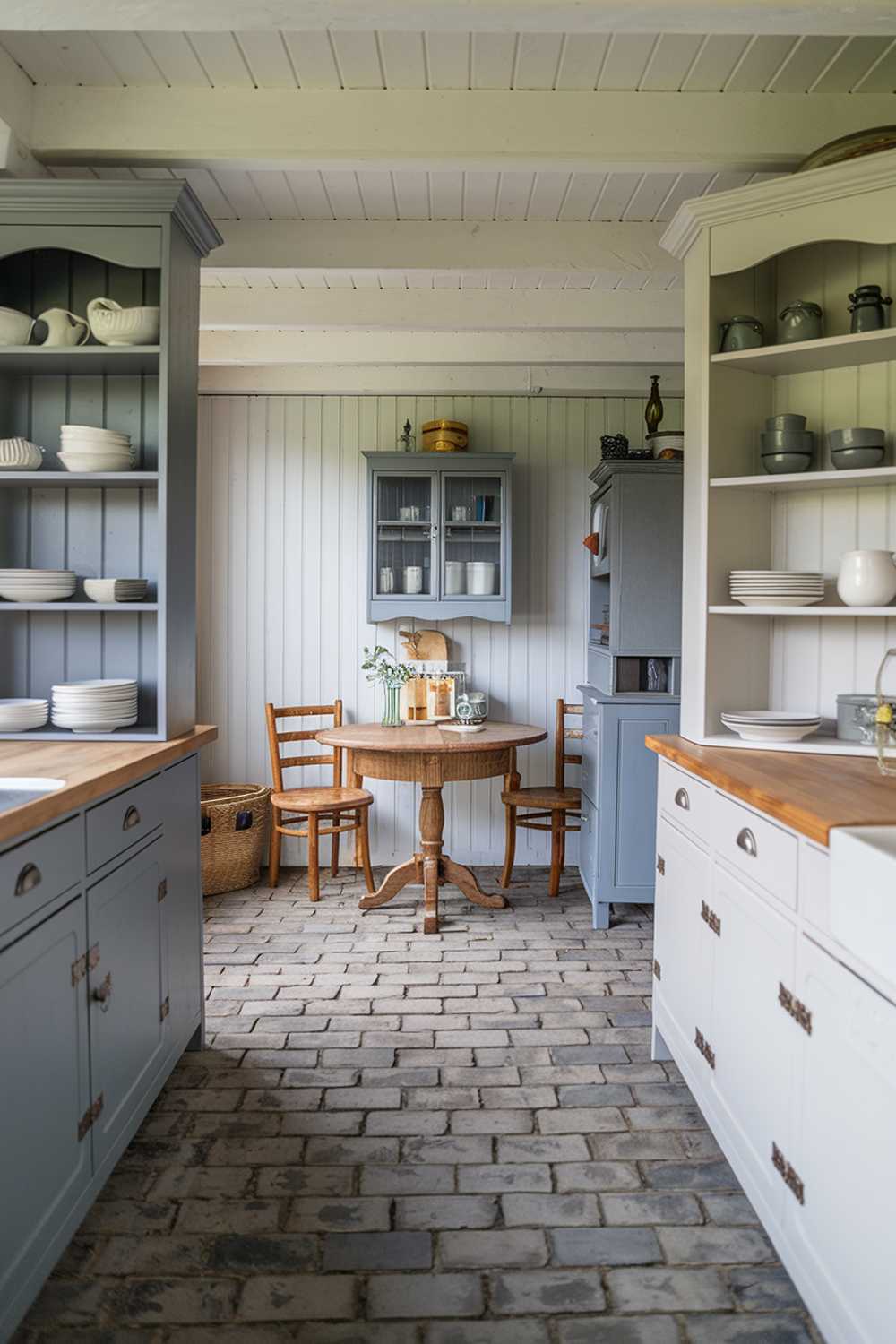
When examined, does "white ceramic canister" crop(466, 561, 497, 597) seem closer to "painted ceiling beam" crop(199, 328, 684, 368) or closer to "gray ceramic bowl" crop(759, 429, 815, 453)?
"painted ceiling beam" crop(199, 328, 684, 368)

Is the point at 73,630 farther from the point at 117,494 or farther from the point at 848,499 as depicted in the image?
the point at 848,499

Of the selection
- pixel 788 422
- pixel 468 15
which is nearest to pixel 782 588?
pixel 788 422

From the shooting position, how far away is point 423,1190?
2.09 m

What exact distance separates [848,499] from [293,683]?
10.6 feet

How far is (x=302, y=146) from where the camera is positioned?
8.57 feet

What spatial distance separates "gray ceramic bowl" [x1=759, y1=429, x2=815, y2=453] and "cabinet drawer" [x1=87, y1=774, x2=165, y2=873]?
1.96 meters

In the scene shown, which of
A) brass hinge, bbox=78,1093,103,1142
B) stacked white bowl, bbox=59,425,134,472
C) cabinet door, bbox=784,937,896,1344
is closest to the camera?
cabinet door, bbox=784,937,896,1344

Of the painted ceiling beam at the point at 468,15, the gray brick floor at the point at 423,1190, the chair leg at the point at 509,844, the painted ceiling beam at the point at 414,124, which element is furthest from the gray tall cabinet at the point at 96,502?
the chair leg at the point at 509,844

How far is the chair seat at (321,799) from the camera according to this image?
4309mm

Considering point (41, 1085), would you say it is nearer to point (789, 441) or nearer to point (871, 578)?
point (871, 578)

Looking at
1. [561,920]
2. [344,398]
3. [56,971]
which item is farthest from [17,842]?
[344,398]

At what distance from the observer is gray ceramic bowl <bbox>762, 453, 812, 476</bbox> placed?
2590mm

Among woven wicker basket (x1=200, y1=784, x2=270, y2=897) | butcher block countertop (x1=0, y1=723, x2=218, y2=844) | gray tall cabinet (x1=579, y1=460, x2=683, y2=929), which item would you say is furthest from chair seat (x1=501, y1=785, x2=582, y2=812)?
butcher block countertop (x1=0, y1=723, x2=218, y2=844)

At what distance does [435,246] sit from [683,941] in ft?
8.45
